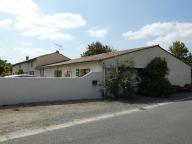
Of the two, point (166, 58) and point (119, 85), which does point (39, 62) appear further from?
point (119, 85)

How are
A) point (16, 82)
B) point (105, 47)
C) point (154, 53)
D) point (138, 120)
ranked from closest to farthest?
point (138, 120) < point (16, 82) < point (154, 53) < point (105, 47)

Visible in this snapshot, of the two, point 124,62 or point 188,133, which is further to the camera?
point 124,62

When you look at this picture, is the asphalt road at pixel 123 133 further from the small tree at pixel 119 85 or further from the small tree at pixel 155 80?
the small tree at pixel 155 80

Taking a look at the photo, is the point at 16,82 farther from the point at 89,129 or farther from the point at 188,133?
the point at 188,133

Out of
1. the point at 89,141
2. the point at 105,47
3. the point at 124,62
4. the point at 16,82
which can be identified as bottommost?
the point at 89,141

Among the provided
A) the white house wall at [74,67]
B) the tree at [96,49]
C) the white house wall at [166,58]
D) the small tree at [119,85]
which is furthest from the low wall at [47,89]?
the tree at [96,49]

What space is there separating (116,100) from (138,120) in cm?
851

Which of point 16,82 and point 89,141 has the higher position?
point 16,82

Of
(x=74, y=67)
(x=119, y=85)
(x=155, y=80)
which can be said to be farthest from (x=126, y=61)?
(x=74, y=67)

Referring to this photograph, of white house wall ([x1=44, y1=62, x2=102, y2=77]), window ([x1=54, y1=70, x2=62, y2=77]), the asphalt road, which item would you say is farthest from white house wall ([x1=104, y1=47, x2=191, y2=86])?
the asphalt road

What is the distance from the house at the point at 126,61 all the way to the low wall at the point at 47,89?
6.24 ft

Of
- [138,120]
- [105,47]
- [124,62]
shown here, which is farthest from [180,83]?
[105,47]

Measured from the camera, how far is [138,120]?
12.2 meters

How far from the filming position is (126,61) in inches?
905
